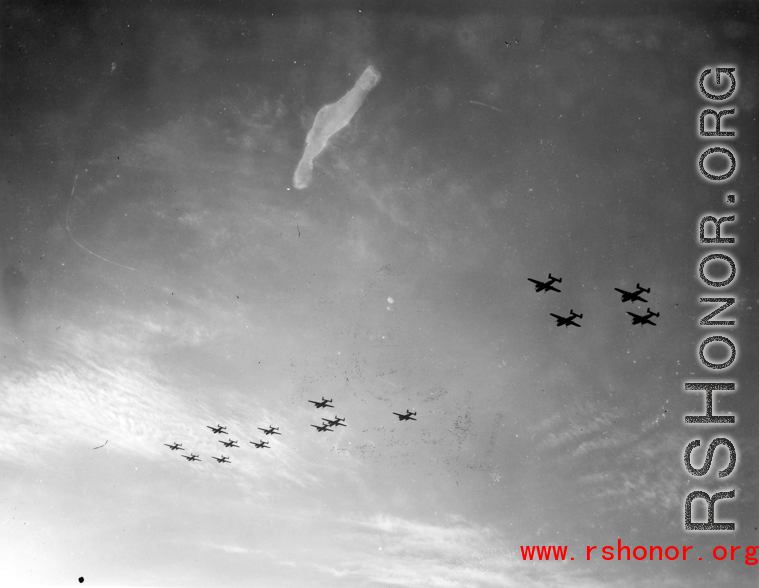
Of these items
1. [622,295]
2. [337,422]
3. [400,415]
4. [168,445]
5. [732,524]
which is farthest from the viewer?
[168,445]

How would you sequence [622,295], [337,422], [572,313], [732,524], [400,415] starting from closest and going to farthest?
[732,524], [622,295], [572,313], [400,415], [337,422]

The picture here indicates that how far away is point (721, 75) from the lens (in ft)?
83.4

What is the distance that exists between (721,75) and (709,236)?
8.77m

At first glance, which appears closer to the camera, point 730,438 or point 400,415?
point 730,438

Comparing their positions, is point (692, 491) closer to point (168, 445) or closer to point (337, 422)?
point (337, 422)

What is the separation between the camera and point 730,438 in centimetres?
2516

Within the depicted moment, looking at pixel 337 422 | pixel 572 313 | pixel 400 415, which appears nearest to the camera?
pixel 572 313

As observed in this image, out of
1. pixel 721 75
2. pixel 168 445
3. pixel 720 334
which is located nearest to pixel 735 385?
pixel 720 334

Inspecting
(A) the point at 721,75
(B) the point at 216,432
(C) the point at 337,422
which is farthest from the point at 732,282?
(B) the point at 216,432

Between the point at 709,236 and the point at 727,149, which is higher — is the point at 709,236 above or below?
below

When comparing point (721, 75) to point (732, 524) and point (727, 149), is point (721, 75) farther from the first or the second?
point (732, 524)

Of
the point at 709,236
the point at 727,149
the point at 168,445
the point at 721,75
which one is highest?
the point at 721,75

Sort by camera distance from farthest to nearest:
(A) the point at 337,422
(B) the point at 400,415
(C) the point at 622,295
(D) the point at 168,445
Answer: (D) the point at 168,445 < (A) the point at 337,422 < (B) the point at 400,415 < (C) the point at 622,295

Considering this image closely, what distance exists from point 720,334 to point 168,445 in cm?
5460
